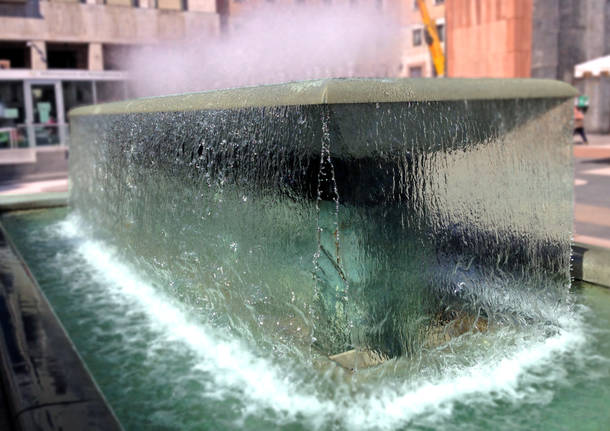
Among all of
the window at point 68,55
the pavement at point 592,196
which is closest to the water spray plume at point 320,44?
the pavement at point 592,196

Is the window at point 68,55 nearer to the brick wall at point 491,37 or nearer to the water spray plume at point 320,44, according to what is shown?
the water spray plume at point 320,44

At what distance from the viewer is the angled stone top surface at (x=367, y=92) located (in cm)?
249

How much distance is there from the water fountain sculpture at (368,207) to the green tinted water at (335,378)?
0.37 feet

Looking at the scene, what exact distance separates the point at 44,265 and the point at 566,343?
414 centimetres

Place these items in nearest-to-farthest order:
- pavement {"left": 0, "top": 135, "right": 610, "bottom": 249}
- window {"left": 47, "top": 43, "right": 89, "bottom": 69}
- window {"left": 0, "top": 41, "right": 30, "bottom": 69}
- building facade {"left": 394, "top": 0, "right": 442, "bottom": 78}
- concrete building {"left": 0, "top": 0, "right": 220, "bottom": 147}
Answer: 1. pavement {"left": 0, "top": 135, "right": 610, "bottom": 249}
2. concrete building {"left": 0, "top": 0, "right": 220, "bottom": 147}
3. window {"left": 0, "top": 41, "right": 30, "bottom": 69}
4. window {"left": 47, "top": 43, "right": 89, "bottom": 69}
5. building facade {"left": 394, "top": 0, "right": 442, "bottom": 78}

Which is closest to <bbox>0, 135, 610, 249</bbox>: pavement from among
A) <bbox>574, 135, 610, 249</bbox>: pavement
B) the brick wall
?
<bbox>574, 135, 610, 249</bbox>: pavement

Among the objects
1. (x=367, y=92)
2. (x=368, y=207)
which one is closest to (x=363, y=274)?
(x=368, y=207)

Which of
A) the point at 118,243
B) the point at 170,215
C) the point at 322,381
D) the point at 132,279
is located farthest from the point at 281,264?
the point at 118,243

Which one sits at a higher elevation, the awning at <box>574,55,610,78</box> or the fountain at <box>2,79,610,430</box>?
the awning at <box>574,55,610,78</box>

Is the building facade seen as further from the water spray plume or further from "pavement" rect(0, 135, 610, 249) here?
the water spray plume

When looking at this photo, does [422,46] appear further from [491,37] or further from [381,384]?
[381,384]

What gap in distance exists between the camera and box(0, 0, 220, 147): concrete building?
22359 mm

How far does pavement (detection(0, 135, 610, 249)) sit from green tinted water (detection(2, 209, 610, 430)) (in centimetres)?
200

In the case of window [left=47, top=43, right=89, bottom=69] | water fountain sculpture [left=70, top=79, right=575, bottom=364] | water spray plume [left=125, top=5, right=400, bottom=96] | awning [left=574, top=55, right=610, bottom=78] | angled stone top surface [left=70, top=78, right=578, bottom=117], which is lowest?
water fountain sculpture [left=70, top=79, right=575, bottom=364]
